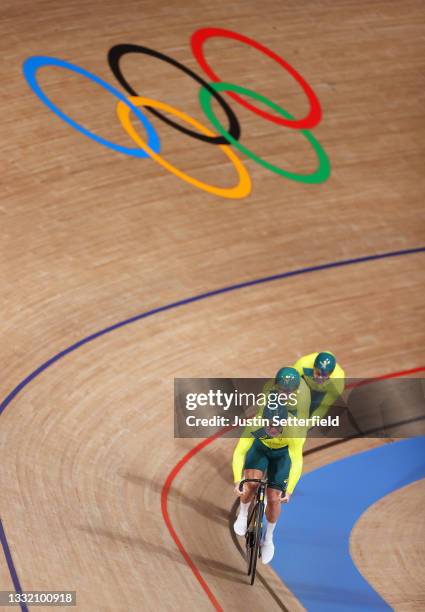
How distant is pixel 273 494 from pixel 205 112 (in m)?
4.23

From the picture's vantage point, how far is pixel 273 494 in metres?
4.86

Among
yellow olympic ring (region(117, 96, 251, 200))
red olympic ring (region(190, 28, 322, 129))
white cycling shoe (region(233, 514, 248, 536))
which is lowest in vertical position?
white cycling shoe (region(233, 514, 248, 536))

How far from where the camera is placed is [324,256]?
745 centimetres

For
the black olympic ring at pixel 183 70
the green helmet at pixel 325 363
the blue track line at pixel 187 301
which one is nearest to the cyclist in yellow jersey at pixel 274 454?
the green helmet at pixel 325 363

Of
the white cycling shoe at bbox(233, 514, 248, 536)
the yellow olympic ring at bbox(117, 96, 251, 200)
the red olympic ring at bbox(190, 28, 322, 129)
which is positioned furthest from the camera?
the red olympic ring at bbox(190, 28, 322, 129)

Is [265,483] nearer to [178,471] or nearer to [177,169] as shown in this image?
[178,471]

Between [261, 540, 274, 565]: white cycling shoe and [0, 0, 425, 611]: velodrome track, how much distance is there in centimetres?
9

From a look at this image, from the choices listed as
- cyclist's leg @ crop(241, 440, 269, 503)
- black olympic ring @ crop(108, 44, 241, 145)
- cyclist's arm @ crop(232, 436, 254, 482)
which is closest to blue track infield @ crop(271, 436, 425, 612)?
cyclist's leg @ crop(241, 440, 269, 503)

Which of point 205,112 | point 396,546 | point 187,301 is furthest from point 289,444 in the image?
point 205,112

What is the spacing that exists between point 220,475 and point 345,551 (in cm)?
98

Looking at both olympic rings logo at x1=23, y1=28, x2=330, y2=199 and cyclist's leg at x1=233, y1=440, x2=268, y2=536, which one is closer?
cyclist's leg at x1=233, y1=440, x2=268, y2=536

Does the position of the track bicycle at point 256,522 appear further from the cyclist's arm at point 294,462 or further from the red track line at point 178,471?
the red track line at point 178,471

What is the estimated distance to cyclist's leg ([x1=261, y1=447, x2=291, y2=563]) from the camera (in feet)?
16.0

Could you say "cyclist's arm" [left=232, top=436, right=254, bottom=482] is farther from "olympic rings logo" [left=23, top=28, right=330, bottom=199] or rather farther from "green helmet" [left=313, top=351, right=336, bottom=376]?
"olympic rings logo" [left=23, top=28, right=330, bottom=199]
